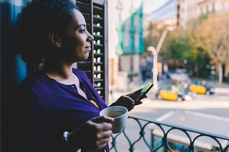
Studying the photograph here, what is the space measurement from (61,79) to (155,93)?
46.0ft

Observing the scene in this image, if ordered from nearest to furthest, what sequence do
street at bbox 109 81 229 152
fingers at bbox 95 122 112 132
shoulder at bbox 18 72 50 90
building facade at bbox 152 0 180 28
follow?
1. fingers at bbox 95 122 112 132
2. shoulder at bbox 18 72 50 90
3. street at bbox 109 81 229 152
4. building facade at bbox 152 0 180 28

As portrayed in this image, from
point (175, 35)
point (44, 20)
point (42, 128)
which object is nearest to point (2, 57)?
point (44, 20)

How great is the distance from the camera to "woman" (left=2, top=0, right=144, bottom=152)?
0.71 metres

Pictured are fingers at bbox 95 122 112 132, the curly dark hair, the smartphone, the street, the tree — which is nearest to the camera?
fingers at bbox 95 122 112 132

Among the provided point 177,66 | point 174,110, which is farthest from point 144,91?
point 177,66

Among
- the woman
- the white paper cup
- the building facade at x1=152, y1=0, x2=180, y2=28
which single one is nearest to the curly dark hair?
the woman

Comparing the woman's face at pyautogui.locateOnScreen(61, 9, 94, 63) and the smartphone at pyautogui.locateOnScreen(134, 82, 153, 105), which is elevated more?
the woman's face at pyautogui.locateOnScreen(61, 9, 94, 63)

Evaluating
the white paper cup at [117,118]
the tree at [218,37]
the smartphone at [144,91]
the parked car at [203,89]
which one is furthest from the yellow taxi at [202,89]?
the white paper cup at [117,118]

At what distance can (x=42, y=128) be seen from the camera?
77 centimetres

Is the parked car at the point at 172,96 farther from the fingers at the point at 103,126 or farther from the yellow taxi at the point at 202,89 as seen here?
the fingers at the point at 103,126

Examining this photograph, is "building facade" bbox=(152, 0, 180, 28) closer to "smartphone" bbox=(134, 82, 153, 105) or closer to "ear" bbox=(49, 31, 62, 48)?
"smartphone" bbox=(134, 82, 153, 105)

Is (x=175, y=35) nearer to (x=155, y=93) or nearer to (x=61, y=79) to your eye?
(x=155, y=93)

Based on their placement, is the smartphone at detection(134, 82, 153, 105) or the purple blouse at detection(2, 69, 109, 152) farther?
the smartphone at detection(134, 82, 153, 105)

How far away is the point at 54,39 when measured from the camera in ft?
2.96
